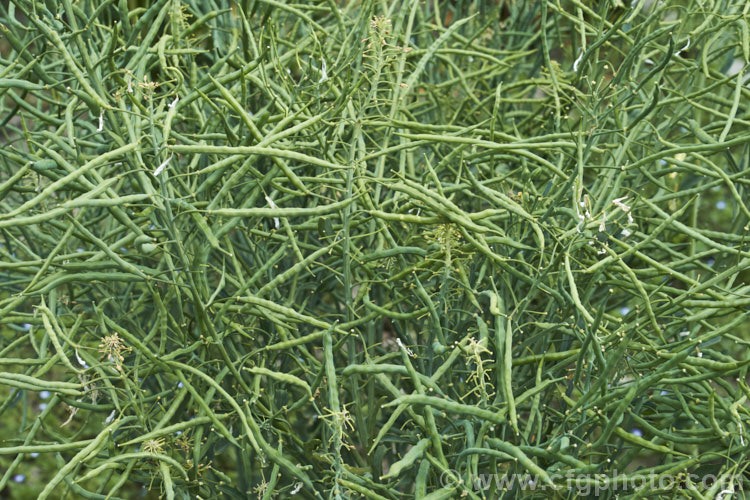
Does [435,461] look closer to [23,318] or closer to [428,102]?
[23,318]

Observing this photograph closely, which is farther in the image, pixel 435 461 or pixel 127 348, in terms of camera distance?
pixel 127 348

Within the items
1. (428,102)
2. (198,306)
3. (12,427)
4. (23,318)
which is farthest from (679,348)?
(12,427)

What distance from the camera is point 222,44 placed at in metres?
1.51

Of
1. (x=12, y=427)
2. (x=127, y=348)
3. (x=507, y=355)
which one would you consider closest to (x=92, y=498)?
(x=127, y=348)

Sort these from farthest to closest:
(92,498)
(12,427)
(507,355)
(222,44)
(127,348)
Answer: (12,427) → (222,44) → (127,348) → (92,498) → (507,355)

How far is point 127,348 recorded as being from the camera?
3.86 ft

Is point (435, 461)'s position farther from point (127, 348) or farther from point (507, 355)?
point (127, 348)

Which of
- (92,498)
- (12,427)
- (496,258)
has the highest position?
(496,258)

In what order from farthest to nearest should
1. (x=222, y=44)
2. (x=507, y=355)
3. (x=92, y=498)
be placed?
(x=222, y=44)
(x=92, y=498)
(x=507, y=355)

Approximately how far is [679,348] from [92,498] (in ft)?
2.78

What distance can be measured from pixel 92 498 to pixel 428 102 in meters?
0.98

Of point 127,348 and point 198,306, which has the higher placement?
point 198,306

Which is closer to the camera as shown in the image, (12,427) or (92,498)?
(92,498)

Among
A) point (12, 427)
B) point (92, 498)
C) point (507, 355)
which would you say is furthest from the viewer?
point (12, 427)
